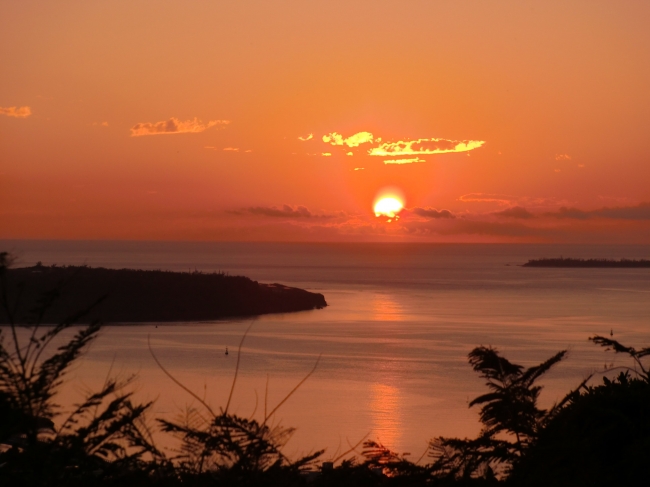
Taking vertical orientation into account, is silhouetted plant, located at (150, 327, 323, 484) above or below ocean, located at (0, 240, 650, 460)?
above

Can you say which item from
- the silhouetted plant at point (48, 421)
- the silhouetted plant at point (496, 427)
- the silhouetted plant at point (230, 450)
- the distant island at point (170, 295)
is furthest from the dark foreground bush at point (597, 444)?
the distant island at point (170, 295)

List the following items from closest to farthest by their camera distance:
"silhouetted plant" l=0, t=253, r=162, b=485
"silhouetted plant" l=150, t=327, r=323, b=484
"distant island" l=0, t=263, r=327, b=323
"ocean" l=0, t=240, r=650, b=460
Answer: "silhouetted plant" l=0, t=253, r=162, b=485, "silhouetted plant" l=150, t=327, r=323, b=484, "ocean" l=0, t=240, r=650, b=460, "distant island" l=0, t=263, r=327, b=323

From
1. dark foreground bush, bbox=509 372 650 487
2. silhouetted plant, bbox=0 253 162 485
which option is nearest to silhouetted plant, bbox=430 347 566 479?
dark foreground bush, bbox=509 372 650 487

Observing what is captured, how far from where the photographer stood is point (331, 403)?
35.9 meters

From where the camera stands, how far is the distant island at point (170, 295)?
2852 inches

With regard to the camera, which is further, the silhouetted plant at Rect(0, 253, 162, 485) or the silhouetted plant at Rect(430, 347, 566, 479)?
the silhouetted plant at Rect(430, 347, 566, 479)

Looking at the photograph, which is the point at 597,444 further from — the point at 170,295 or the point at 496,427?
the point at 170,295

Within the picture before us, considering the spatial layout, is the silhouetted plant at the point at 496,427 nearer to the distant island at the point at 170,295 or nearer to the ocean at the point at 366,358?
the ocean at the point at 366,358

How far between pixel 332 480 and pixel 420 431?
25.5m

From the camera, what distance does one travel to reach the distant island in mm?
72438

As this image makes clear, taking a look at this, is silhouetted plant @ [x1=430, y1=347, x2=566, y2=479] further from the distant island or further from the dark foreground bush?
the distant island

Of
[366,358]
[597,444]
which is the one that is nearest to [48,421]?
[597,444]

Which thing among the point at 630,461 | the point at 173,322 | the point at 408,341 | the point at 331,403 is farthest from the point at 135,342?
the point at 630,461

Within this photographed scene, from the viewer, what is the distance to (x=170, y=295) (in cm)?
7638
